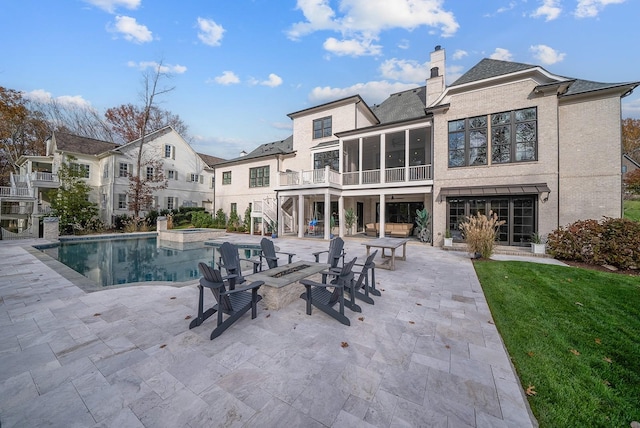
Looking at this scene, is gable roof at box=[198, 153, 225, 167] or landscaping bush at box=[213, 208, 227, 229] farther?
gable roof at box=[198, 153, 225, 167]

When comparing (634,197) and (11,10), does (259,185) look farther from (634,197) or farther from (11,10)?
(634,197)

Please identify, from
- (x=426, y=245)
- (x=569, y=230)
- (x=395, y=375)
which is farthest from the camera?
(x=426, y=245)

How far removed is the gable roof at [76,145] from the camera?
70.8ft

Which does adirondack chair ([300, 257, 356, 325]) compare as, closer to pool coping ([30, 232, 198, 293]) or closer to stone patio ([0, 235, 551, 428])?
stone patio ([0, 235, 551, 428])

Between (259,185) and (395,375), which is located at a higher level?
(259,185)

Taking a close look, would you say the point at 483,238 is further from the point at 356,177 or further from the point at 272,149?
the point at 272,149

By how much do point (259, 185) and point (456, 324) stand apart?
18717 mm

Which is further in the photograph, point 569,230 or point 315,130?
point 315,130

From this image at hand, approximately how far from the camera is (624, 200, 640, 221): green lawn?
59.7 ft

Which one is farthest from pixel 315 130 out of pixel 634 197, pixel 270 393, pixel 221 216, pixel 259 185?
pixel 634 197

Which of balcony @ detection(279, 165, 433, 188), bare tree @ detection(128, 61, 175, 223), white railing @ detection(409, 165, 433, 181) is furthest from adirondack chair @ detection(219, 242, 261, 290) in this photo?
bare tree @ detection(128, 61, 175, 223)

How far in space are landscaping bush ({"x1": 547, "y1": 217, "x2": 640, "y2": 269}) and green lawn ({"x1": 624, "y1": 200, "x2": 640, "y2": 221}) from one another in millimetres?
15580

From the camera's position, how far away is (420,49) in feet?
53.7

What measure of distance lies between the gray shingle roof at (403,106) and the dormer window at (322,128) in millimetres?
4043
